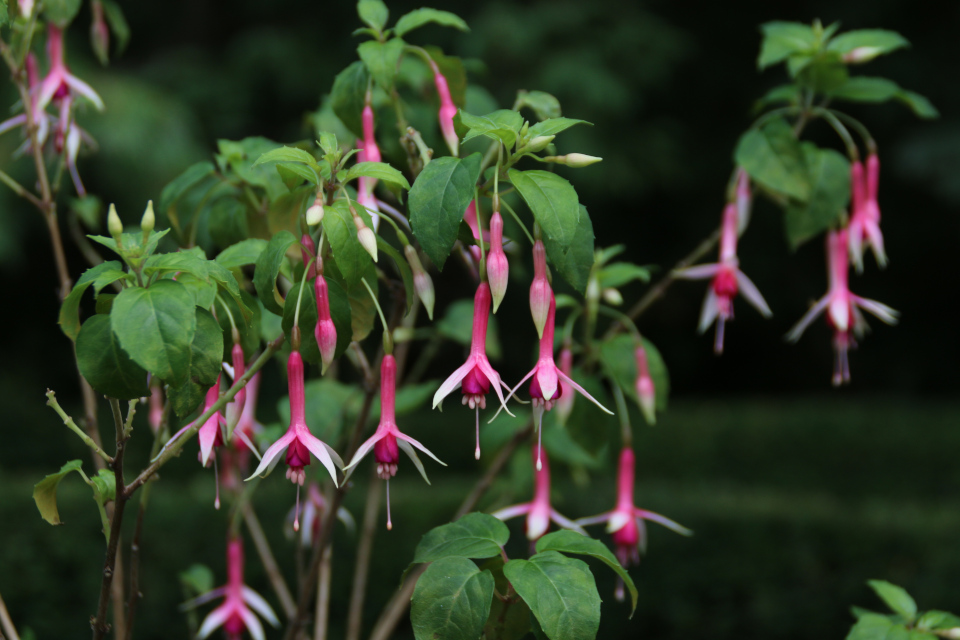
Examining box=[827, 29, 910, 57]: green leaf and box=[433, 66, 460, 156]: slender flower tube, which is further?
box=[827, 29, 910, 57]: green leaf

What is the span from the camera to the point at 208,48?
558 centimetres

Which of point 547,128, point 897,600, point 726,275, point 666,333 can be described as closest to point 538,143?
point 547,128

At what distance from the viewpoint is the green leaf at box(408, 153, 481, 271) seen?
1.91 feet

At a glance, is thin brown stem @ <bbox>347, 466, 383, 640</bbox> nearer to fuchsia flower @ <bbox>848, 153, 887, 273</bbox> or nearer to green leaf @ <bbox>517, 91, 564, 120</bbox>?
green leaf @ <bbox>517, 91, 564, 120</bbox>

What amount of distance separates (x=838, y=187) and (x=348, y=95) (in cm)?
56

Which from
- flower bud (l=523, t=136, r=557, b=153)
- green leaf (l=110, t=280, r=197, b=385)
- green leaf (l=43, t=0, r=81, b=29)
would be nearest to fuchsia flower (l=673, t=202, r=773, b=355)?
flower bud (l=523, t=136, r=557, b=153)

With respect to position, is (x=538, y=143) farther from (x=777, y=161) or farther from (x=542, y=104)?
(x=777, y=161)

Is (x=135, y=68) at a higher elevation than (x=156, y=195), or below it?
higher

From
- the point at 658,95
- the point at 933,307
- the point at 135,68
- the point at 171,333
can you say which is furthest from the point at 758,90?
the point at 171,333

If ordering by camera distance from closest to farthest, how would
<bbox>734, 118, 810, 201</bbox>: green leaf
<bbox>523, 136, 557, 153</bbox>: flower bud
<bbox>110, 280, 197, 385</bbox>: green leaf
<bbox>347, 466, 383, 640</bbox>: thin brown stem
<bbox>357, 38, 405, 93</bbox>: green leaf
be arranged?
1. <bbox>110, 280, 197, 385</bbox>: green leaf
2. <bbox>523, 136, 557, 153</bbox>: flower bud
3. <bbox>357, 38, 405, 93</bbox>: green leaf
4. <bbox>734, 118, 810, 201</bbox>: green leaf
5. <bbox>347, 466, 383, 640</bbox>: thin brown stem

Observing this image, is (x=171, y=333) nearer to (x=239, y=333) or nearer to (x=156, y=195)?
(x=239, y=333)

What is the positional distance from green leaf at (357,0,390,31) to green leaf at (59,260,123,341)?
352 mm

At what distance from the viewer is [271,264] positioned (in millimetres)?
621

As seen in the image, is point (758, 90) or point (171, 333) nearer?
point (171, 333)
